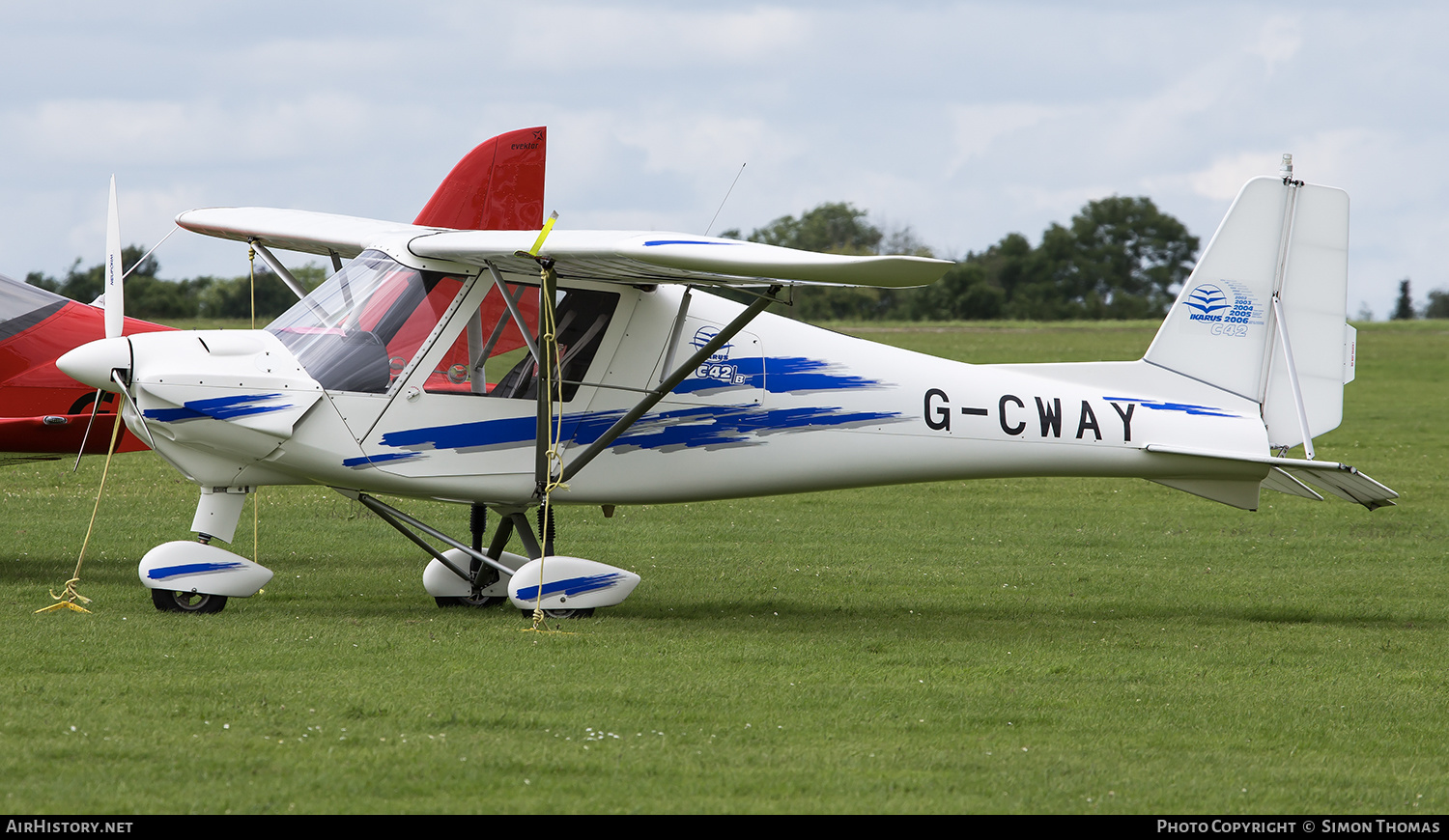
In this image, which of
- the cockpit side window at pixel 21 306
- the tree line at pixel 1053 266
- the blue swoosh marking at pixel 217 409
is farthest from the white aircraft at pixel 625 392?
the tree line at pixel 1053 266

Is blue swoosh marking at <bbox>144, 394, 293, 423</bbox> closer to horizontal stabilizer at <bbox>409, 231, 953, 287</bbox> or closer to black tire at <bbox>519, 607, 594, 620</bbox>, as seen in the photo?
horizontal stabilizer at <bbox>409, 231, 953, 287</bbox>

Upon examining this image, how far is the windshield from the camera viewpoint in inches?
363

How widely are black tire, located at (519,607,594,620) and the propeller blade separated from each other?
10.6ft

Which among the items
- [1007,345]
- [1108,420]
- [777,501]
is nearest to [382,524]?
[777,501]

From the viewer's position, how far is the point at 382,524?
48.9 feet

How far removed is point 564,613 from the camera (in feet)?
31.1

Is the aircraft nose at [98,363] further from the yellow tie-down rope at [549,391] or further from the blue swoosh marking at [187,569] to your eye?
the yellow tie-down rope at [549,391]

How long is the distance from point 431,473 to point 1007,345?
38542 millimetres

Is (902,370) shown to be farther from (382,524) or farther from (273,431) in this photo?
(382,524)

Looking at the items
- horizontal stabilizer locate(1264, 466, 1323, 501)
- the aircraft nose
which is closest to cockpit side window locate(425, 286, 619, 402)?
the aircraft nose

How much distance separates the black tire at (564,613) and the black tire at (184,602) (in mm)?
2003

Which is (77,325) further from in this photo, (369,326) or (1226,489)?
(1226,489)

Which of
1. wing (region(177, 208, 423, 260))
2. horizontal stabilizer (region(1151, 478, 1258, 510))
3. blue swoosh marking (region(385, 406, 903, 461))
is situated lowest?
horizontal stabilizer (region(1151, 478, 1258, 510))

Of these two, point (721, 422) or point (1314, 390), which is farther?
point (1314, 390)
